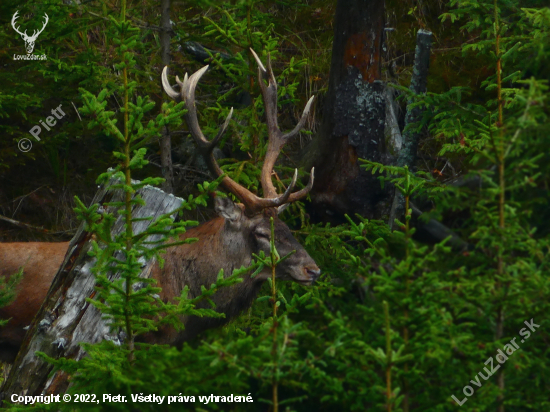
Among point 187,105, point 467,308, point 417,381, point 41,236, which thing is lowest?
point 417,381

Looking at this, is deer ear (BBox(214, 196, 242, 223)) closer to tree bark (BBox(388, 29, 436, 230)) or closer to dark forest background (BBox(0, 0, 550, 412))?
dark forest background (BBox(0, 0, 550, 412))

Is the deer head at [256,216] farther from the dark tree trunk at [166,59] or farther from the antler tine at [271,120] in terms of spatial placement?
the dark tree trunk at [166,59]

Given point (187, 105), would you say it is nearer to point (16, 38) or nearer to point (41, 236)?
point (16, 38)

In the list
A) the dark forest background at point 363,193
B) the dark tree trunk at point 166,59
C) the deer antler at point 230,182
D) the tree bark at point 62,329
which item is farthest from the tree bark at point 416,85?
the tree bark at point 62,329

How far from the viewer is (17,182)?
28.0ft

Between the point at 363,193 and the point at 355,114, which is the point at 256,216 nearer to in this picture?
the point at 363,193

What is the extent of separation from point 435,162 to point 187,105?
385 cm

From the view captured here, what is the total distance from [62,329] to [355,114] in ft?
12.8

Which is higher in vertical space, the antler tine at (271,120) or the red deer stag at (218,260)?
the antler tine at (271,120)

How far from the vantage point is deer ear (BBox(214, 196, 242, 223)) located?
5410 mm

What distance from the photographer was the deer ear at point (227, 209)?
17.7 feet

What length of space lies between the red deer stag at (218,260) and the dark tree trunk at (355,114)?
132 cm

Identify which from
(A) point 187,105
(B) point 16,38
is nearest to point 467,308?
(A) point 187,105

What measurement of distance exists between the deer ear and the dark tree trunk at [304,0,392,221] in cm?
184
